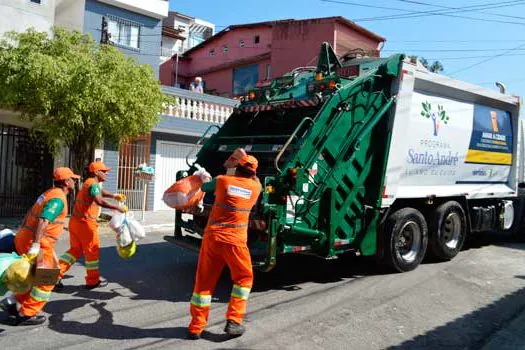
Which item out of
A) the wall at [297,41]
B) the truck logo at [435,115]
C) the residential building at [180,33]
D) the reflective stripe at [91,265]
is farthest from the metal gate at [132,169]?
the residential building at [180,33]

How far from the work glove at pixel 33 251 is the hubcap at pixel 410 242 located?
4416 mm

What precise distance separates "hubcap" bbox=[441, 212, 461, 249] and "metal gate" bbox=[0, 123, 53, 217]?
1017cm

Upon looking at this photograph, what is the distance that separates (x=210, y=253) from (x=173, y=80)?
28574 mm

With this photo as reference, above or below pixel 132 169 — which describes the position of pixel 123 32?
above

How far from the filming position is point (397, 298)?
573 centimetres

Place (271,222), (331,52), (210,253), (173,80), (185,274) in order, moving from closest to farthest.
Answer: (210,253)
(271,222)
(185,274)
(331,52)
(173,80)

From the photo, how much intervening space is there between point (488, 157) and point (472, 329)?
4.55m

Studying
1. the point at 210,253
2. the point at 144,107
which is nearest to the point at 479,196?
the point at 210,253

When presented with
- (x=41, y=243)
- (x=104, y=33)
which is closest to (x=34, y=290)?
(x=41, y=243)

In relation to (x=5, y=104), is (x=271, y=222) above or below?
below

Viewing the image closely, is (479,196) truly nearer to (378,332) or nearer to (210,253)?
(378,332)

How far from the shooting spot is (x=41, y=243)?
455 cm

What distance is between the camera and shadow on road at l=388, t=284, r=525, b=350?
14.6 ft

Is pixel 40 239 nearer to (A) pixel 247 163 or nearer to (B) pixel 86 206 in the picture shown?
(B) pixel 86 206
